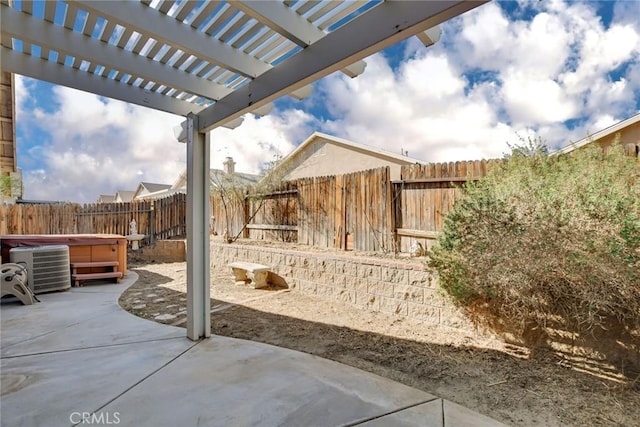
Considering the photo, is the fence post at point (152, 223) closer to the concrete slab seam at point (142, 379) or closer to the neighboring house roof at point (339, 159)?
the neighboring house roof at point (339, 159)

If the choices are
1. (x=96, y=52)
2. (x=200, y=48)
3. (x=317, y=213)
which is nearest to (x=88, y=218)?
(x=317, y=213)

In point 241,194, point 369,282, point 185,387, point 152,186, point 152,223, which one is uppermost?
point 152,186

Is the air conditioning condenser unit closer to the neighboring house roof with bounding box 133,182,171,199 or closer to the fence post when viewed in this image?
the fence post

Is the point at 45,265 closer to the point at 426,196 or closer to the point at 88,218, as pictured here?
the point at 88,218

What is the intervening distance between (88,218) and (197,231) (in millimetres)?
9387

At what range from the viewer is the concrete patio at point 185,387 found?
203 cm

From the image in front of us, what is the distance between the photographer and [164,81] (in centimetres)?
282

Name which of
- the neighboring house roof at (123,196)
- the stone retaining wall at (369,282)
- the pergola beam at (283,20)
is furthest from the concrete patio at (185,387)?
the neighboring house roof at (123,196)

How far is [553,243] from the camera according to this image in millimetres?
3041

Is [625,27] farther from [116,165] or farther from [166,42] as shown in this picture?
[116,165]

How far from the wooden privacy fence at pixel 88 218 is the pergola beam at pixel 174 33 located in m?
9.18

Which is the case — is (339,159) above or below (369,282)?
above

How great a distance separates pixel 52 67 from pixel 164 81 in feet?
3.26

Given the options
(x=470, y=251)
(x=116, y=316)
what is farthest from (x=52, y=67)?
(x=470, y=251)
